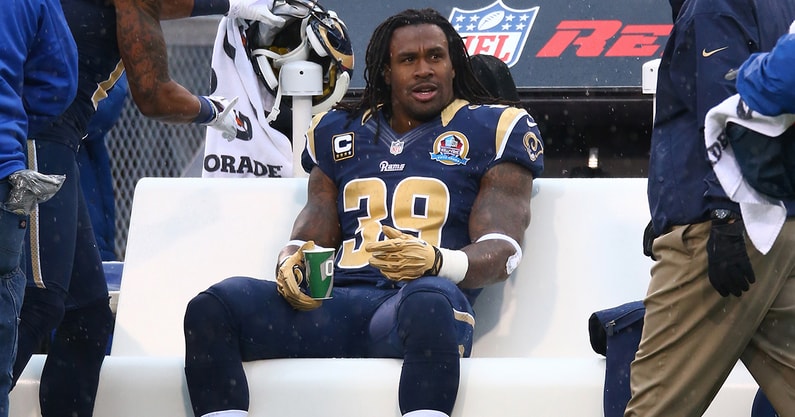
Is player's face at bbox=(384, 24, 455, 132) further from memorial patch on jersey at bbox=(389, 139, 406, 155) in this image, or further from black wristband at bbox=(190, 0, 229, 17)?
black wristband at bbox=(190, 0, 229, 17)

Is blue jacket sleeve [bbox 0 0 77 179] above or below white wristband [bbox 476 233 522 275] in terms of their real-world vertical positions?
above

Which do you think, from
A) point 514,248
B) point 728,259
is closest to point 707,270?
point 728,259

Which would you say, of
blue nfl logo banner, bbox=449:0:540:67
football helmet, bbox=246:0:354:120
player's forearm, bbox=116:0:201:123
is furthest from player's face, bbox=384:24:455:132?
blue nfl logo banner, bbox=449:0:540:67

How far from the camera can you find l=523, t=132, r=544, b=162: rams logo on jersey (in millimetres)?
4078

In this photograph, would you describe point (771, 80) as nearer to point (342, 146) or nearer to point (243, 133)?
point (342, 146)

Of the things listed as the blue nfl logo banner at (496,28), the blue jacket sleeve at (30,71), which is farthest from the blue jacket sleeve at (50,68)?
the blue nfl logo banner at (496,28)

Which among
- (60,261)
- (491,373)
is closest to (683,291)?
(491,373)

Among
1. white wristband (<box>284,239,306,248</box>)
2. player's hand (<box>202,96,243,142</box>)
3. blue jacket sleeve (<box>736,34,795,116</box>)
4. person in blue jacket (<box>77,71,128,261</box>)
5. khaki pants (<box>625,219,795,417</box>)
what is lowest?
person in blue jacket (<box>77,71,128,261</box>)

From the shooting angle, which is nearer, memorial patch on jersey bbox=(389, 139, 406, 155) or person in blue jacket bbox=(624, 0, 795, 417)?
person in blue jacket bbox=(624, 0, 795, 417)

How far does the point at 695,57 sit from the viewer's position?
2.98 metres

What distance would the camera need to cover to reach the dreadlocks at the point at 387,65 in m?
4.35

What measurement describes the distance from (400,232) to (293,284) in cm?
35

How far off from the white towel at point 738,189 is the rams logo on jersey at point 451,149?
4.43 feet

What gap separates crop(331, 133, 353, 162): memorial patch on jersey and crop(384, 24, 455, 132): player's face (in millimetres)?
160
